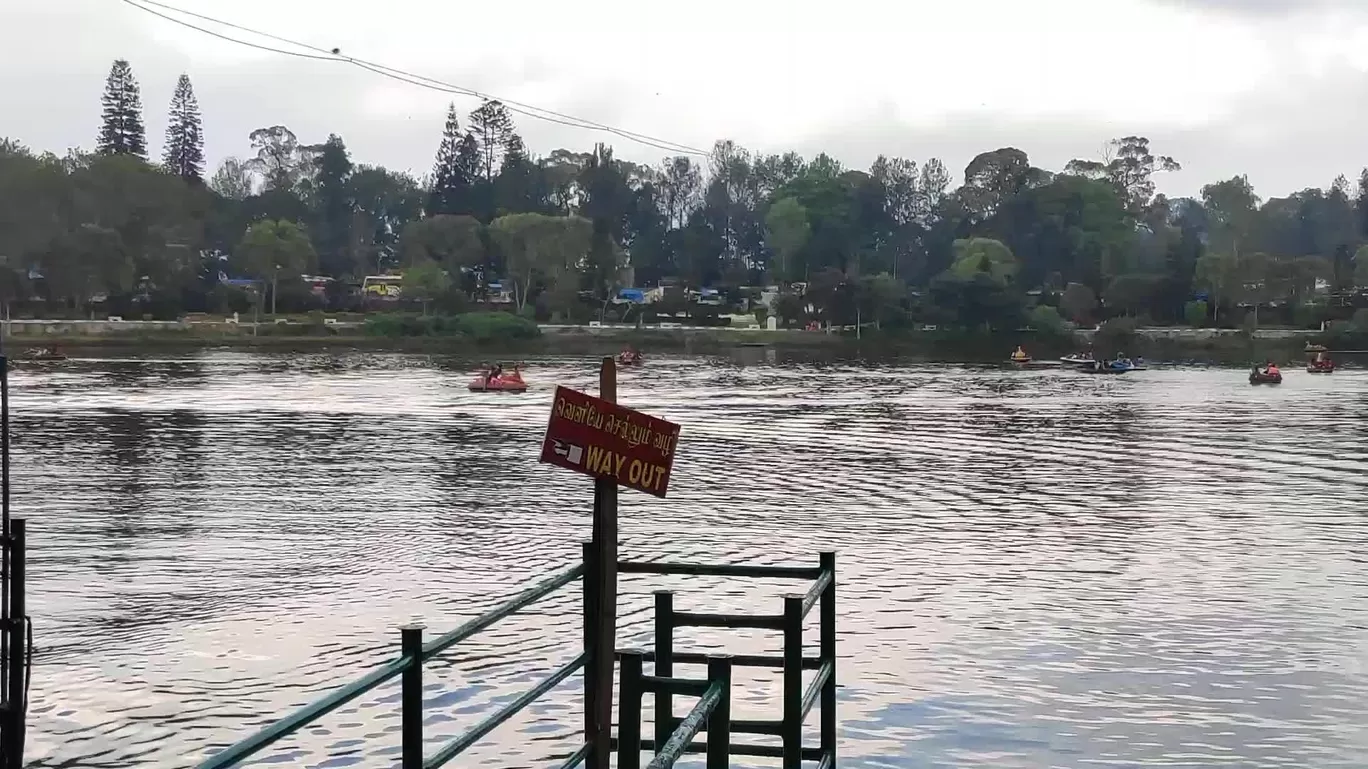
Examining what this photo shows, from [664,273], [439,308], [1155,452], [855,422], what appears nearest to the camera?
[1155,452]

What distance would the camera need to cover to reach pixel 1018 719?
40.3ft

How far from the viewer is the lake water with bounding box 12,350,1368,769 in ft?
39.6

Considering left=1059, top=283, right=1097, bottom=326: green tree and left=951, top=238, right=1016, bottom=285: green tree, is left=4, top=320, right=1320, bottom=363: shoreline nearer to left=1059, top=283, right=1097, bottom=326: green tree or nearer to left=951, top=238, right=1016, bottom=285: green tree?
left=1059, top=283, right=1097, bottom=326: green tree

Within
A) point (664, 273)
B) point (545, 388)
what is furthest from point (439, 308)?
point (545, 388)

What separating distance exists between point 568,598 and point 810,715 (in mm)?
5204

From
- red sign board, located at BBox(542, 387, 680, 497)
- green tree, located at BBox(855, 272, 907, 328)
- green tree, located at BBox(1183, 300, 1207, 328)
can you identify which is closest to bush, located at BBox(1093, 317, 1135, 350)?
green tree, located at BBox(1183, 300, 1207, 328)

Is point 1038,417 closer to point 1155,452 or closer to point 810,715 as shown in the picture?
point 1155,452

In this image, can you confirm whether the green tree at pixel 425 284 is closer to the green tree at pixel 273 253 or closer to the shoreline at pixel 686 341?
the shoreline at pixel 686 341

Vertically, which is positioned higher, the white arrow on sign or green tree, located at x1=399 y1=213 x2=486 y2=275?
green tree, located at x1=399 y1=213 x2=486 y2=275

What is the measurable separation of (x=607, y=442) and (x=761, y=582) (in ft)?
37.5

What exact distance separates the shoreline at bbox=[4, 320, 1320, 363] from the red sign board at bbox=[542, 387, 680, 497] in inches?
3757

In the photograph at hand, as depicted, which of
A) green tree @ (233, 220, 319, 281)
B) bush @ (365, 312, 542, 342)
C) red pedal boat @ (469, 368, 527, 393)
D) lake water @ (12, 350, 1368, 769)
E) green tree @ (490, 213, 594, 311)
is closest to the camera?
lake water @ (12, 350, 1368, 769)

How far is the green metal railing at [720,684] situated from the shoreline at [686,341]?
93.1m

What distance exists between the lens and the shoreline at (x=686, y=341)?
108 meters
